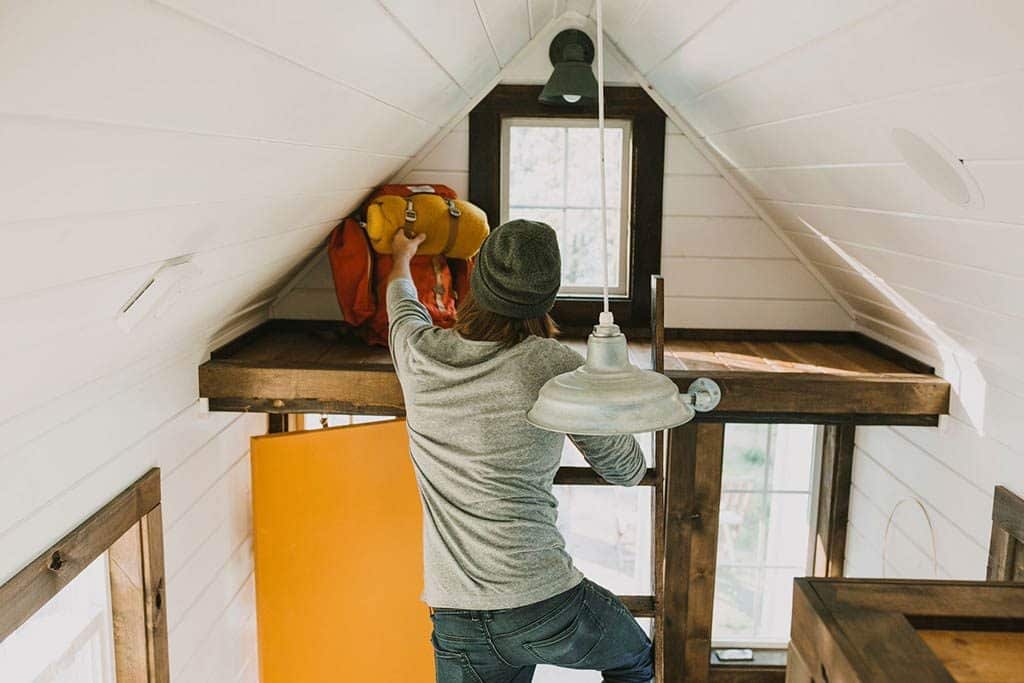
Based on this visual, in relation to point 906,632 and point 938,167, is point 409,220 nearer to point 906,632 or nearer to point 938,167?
point 938,167

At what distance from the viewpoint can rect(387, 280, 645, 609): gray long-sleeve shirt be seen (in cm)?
182

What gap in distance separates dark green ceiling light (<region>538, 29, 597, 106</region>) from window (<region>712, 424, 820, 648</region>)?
143cm

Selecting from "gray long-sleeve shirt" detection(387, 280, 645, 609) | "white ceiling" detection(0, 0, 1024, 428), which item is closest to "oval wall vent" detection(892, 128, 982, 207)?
"white ceiling" detection(0, 0, 1024, 428)

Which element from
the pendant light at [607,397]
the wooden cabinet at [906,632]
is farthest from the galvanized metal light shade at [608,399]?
the wooden cabinet at [906,632]

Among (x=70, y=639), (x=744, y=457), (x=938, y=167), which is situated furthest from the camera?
(x=744, y=457)

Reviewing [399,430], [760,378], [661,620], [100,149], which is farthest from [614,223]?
[100,149]

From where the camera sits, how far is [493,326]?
1.81 metres

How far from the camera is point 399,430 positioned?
2.95 meters

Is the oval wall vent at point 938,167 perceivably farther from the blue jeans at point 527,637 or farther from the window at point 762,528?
the window at point 762,528

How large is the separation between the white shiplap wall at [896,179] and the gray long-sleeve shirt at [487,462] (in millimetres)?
693

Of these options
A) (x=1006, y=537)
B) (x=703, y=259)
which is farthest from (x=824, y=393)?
(x=703, y=259)

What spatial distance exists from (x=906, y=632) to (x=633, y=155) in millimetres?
2564

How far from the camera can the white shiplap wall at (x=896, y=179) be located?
1240mm

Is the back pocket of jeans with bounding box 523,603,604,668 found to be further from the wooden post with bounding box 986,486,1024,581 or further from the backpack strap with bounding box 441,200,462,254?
the backpack strap with bounding box 441,200,462,254
